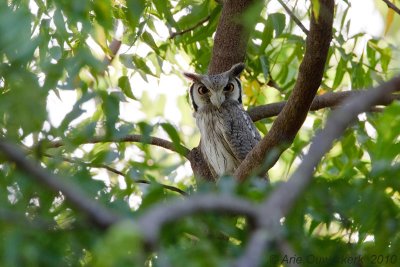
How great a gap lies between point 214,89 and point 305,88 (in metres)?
1.93

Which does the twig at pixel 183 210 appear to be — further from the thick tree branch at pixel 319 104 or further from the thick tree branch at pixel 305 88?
the thick tree branch at pixel 319 104

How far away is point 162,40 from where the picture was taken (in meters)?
4.56

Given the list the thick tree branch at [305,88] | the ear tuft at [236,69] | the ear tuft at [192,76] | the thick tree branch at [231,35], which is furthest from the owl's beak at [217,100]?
the thick tree branch at [305,88]

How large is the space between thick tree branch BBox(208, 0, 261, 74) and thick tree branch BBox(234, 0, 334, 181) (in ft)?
2.96

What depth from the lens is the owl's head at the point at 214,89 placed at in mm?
4605

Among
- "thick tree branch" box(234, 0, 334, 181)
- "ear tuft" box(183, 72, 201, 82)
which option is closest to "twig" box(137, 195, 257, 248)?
"thick tree branch" box(234, 0, 334, 181)

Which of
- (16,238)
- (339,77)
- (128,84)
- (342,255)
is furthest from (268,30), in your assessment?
(16,238)

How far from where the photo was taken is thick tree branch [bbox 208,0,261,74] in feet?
13.2

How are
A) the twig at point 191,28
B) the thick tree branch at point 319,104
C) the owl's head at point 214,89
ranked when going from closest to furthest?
the thick tree branch at point 319,104, the twig at point 191,28, the owl's head at point 214,89

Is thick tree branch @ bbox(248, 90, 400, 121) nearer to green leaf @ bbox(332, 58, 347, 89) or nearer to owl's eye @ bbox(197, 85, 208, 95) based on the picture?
green leaf @ bbox(332, 58, 347, 89)

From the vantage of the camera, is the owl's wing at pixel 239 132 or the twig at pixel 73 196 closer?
the twig at pixel 73 196

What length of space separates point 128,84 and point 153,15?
388 millimetres

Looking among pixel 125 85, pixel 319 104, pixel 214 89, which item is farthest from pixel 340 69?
pixel 214 89

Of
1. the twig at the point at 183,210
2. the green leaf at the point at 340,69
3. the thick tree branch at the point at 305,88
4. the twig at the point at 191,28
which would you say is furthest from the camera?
the twig at the point at 191,28
